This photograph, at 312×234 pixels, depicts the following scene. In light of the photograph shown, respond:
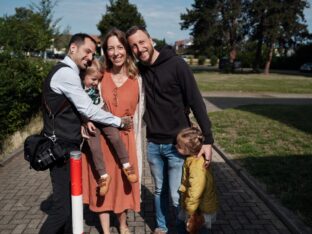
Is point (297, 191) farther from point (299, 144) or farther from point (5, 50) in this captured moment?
point (5, 50)

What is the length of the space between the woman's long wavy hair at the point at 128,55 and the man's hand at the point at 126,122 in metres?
0.40

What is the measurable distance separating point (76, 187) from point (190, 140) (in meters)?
1.12

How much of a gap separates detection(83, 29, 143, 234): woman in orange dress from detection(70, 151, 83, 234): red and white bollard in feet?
3.32

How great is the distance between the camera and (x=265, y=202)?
5137mm

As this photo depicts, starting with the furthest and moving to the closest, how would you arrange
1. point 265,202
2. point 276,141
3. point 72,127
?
point 276,141
point 265,202
point 72,127

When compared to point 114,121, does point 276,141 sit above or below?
below

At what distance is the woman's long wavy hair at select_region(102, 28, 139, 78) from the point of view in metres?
3.45

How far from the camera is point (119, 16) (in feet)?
187

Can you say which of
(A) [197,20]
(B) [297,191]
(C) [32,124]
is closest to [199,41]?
(A) [197,20]

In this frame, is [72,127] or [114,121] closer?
[72,127]

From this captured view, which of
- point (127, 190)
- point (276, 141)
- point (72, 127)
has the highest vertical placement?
point (72, 127)

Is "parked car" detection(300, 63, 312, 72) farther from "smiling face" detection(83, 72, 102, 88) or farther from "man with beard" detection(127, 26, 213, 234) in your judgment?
"smiling face" detection(83, 72, 102, 88)

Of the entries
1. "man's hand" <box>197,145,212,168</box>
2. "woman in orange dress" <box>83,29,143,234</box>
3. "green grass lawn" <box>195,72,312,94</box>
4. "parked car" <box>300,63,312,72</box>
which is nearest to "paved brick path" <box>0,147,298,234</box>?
"woman in orange dress" <box>83,29,143,234</box>

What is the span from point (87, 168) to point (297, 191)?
306 centimetres
